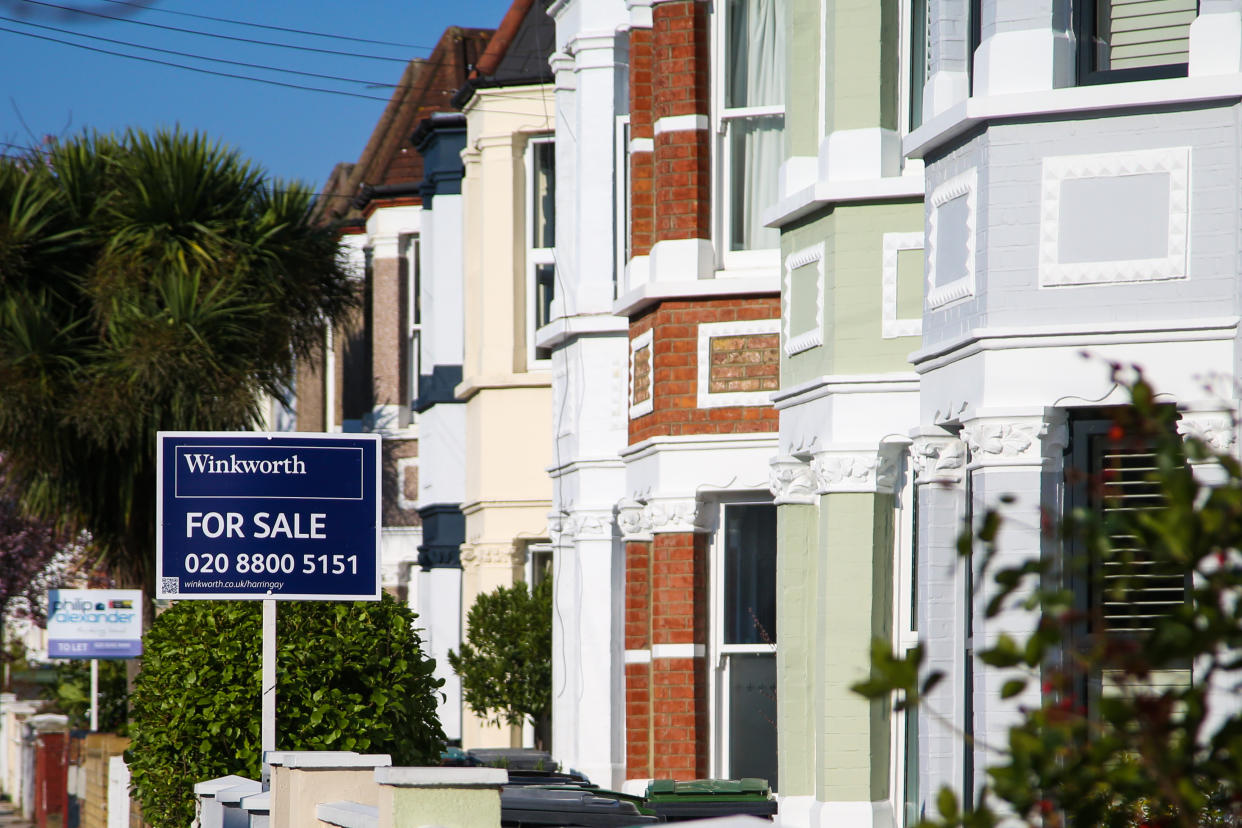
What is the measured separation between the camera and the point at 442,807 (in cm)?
600

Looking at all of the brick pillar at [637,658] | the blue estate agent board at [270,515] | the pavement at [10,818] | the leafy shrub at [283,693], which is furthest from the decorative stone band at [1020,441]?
the pavement at [10,818]

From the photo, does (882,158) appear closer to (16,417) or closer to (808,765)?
(808,765)

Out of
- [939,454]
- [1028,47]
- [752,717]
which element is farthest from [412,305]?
[1028,47]

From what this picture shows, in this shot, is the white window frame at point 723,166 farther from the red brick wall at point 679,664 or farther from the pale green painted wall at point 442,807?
the pale green painted wall at point 442,807

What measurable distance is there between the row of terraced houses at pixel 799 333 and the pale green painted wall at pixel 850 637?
0.02 metres

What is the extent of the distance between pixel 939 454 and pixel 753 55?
4592 millimetres

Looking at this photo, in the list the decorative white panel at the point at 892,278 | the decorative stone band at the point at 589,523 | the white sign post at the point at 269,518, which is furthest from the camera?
the decorative stone band at the point at 589,523

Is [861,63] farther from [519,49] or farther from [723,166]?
[519,49]

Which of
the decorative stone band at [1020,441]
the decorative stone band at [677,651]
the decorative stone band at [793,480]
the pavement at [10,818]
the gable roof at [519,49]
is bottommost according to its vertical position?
the pavement at [10,818]

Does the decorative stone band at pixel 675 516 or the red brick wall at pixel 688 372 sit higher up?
the red brick wall at pixel 688 372

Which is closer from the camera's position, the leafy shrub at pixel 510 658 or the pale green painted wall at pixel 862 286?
the pale green painted wall at pixel 862 286

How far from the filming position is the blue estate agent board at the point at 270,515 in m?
9.36

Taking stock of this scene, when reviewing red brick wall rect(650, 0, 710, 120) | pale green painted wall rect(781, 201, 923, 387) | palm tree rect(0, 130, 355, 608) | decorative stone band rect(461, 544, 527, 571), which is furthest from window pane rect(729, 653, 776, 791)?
palm tree rect(0, 130, 355, 608)

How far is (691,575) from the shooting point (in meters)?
13.0
